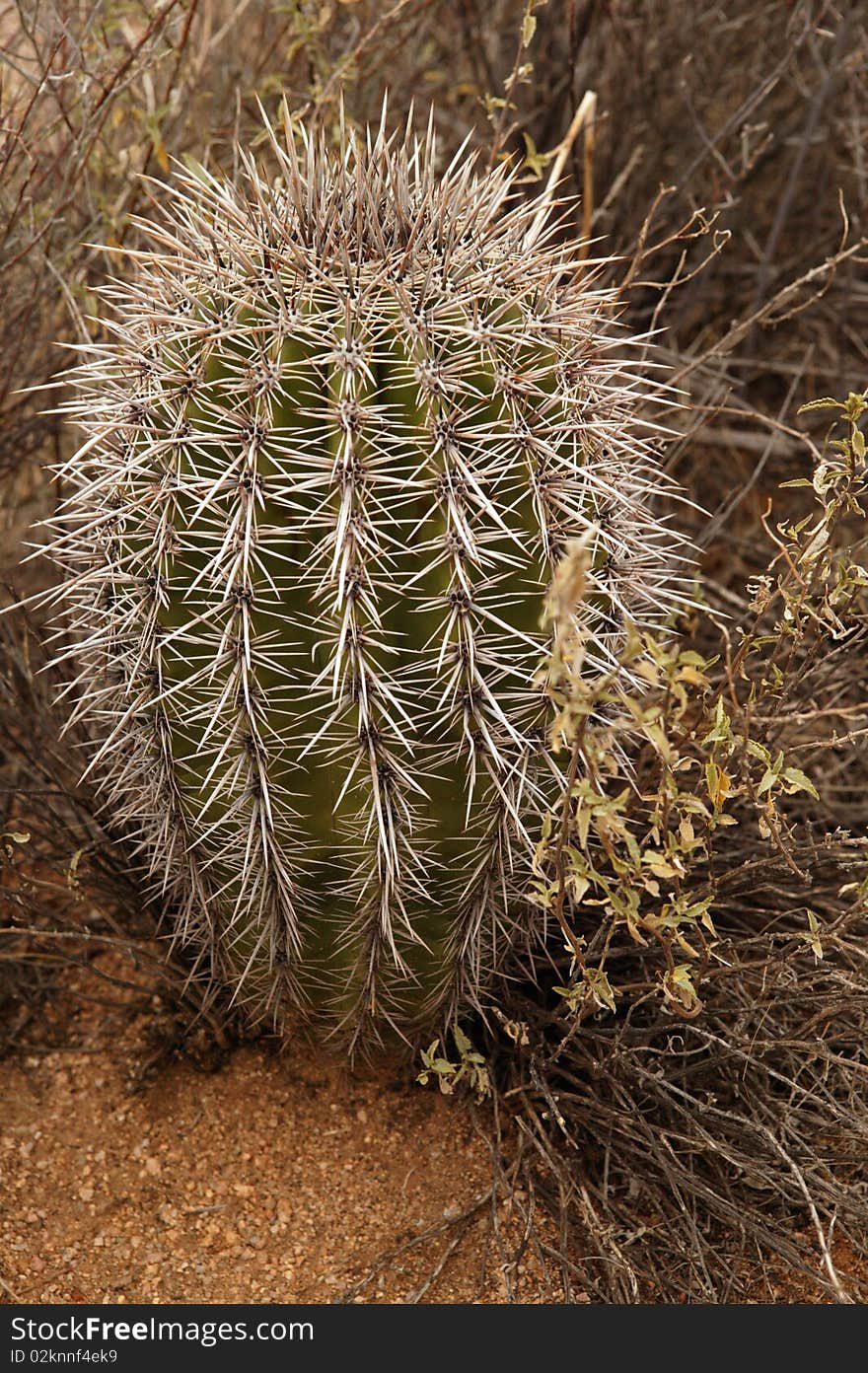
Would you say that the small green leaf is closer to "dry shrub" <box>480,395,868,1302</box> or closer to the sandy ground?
"dry shrub" <box>480,395,868,1302</box>

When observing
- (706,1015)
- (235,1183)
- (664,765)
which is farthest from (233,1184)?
(664,765)

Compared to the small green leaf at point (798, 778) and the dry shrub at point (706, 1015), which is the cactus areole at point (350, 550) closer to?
the dry shrub at point (706, 1015)

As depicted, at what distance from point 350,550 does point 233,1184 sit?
1119mm

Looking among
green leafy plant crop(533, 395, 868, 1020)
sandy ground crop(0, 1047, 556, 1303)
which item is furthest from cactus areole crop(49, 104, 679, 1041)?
sandy ground crop(0, 1047, 556, 1303)

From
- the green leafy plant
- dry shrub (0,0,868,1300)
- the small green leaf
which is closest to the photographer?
the green leafy plant

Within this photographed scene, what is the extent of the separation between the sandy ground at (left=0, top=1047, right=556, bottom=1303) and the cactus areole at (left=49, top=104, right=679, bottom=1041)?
328mm

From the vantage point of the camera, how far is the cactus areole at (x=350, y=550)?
72.8 inches

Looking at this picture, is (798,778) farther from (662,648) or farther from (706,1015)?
(706,1015)

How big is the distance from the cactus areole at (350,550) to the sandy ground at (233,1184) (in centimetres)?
33

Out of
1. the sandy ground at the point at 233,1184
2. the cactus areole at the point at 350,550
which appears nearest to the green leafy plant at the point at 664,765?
the cactus areole at the point at 350,550

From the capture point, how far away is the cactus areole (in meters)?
1.85

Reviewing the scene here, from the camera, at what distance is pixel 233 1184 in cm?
227

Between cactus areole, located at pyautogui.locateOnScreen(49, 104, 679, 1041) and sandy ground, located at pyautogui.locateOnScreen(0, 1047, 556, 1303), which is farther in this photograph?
sandy ground, located at pyautogui.locateOnScreen(0, 1047, 556, 1303)
